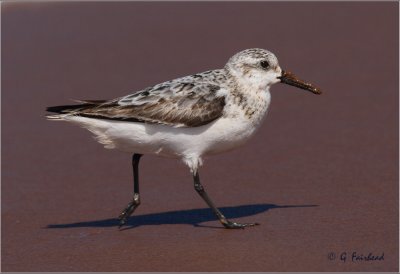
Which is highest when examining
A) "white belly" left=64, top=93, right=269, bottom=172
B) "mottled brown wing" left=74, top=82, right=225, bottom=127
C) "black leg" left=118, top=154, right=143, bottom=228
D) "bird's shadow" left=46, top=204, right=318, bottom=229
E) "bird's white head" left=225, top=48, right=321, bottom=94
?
"bird's white head" left=225, top=48, right=321, bottom=94

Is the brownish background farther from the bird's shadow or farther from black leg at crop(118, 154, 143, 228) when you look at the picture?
black leg at crop(118, 154, 143, 228)

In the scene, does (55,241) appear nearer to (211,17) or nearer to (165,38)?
(165,38)

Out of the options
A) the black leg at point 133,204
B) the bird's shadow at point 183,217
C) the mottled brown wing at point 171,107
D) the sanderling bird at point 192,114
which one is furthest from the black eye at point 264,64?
the black leg at point 133,204

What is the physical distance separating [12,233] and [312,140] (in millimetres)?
4711

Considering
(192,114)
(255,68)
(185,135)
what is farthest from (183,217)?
(255,68)

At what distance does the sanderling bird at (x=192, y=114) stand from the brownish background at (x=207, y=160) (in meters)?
0.90

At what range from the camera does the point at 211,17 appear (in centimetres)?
1927

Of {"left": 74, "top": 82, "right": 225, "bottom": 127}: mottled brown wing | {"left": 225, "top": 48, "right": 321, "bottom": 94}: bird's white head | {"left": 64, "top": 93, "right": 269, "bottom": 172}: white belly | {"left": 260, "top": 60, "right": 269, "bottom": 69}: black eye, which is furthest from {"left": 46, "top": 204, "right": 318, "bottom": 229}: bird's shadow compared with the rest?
{"left": 260, "top": 60, "right": 269, "bottom": 69}: black eye

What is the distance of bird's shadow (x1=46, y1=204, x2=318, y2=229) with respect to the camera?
34.3ft

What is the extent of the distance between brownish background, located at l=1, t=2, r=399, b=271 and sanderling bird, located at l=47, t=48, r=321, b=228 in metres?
0.90

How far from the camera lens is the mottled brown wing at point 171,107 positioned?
9961 millimetres

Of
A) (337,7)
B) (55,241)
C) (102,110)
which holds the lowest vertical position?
(55,241)

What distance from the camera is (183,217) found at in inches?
417

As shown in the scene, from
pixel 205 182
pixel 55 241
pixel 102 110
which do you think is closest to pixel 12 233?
pixel 55 241
